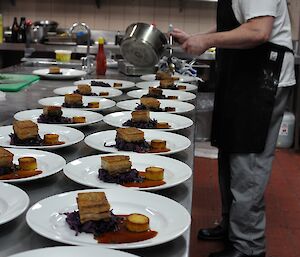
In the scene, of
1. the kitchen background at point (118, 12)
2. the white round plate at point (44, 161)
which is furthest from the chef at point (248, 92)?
the kitchen background at point (118, 12)

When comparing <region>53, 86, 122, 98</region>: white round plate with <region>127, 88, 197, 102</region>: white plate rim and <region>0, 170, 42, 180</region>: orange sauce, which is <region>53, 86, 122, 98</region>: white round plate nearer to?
<region>127, 88, 197, 102</region>: white plate rim

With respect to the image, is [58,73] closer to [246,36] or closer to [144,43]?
[144,43]

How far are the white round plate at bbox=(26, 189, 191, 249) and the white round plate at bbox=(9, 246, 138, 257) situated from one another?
4cm

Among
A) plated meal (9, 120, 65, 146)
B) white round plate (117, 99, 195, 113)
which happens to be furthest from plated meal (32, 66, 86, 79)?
plated meal (9, 120, 65, 146)

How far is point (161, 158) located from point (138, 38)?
4.63 feet

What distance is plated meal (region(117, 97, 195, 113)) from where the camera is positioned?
7.58 feet

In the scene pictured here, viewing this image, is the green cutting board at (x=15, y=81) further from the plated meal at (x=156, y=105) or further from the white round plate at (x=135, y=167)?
the white round plate at (x=135, y=167)

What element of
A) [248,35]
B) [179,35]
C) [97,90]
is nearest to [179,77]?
[97,90]

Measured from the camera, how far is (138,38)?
2832 mm

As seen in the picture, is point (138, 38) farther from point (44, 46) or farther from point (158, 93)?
point (44, 46)

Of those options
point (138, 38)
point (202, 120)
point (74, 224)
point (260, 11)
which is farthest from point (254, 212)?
point (202, 120)

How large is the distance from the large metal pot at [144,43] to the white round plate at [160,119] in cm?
73

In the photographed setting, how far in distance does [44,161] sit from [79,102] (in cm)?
88

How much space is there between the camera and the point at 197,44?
225cm
